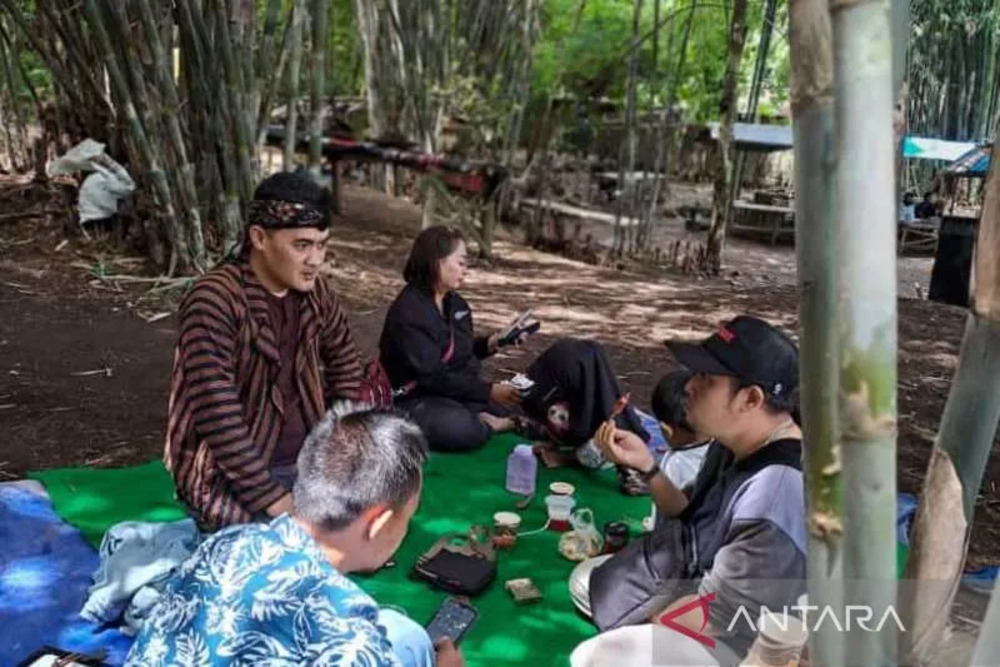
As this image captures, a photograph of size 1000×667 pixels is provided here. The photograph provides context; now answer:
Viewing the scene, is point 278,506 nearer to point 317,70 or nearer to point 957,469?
point 957,469

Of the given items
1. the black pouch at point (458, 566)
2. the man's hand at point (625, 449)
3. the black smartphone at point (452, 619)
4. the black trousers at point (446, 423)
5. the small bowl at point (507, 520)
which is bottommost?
the black smartphone at point (452, 619)

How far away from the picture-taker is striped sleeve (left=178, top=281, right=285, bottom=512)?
233cm

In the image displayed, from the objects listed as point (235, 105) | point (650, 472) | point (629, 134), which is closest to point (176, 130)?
point (235, 105)

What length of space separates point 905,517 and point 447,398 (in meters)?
1.70

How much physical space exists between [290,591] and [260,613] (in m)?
0.05

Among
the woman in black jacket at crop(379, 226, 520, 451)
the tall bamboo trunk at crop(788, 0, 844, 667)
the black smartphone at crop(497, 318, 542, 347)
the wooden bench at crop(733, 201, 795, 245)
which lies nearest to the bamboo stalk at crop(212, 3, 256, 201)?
the woman in black jacket at crop(379, 226, 520, 451)

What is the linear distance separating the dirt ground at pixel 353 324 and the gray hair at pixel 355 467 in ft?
6.69

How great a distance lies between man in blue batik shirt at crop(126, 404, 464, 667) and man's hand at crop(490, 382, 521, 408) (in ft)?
6.96

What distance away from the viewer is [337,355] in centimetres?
287

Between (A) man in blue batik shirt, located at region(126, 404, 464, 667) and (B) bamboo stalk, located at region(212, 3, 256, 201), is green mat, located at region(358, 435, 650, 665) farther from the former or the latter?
(B) bamboo stalk, located at region(212, 3, 256, 201)

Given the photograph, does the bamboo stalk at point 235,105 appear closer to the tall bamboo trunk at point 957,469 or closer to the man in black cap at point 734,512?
the man in black cap at point 734,512

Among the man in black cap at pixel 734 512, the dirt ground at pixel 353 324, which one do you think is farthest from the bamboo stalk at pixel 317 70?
the man in black cap at pixel 734 512

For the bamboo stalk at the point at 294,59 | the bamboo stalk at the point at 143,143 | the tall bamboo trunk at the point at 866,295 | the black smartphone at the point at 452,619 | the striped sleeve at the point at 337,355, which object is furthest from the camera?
the bamboo stalk at the point at 294,59

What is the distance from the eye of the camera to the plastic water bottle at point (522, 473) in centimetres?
321
